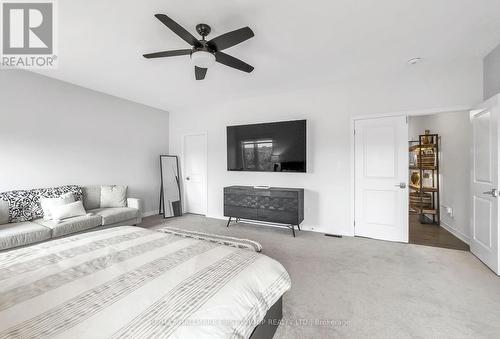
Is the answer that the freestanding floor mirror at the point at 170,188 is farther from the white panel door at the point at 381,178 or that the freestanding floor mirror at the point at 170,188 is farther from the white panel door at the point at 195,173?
the white panel door at the point at 381,178

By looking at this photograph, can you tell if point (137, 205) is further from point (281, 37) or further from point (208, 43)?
point (281, 37)

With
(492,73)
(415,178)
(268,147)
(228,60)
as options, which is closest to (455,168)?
(415,178)

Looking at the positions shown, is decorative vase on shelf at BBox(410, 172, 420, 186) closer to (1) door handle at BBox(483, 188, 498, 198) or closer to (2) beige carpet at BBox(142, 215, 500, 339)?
(2) beige carpet at BBox(142, 215, 500, 339)

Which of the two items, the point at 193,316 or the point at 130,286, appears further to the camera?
the point at 130,286

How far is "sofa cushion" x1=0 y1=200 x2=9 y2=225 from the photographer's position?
2.84 metres

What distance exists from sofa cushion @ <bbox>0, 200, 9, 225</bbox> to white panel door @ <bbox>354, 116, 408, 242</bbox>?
502cm

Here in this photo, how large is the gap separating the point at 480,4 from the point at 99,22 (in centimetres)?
360

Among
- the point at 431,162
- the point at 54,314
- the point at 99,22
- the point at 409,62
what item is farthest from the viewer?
the point at 431,162

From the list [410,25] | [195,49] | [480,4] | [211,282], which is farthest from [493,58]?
[211,282]

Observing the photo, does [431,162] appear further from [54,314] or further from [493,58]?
[54,314]

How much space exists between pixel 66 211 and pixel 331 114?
4.35 metres

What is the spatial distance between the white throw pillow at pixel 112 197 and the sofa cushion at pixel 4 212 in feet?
3.90

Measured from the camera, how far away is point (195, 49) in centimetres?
207

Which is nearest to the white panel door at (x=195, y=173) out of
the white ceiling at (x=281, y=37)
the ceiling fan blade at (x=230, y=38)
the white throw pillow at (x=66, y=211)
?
the white ceiling at (x=281, y=37)
